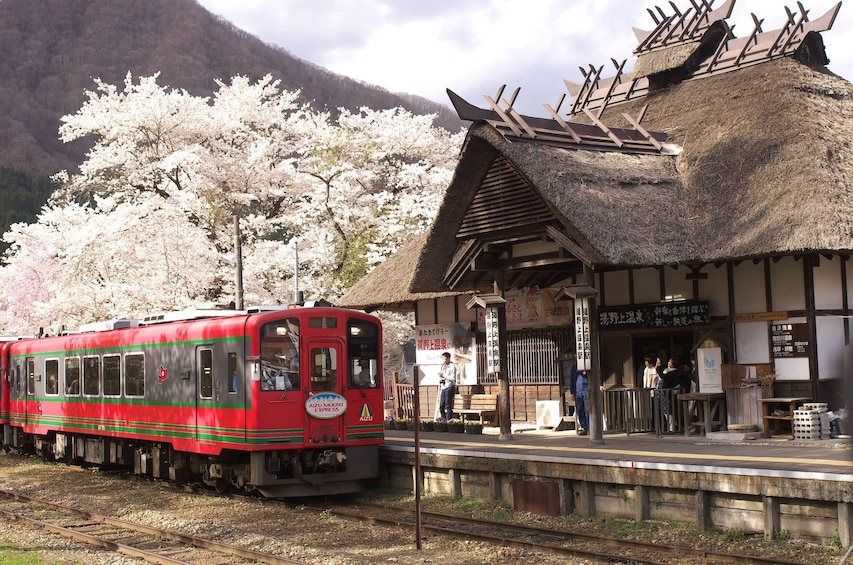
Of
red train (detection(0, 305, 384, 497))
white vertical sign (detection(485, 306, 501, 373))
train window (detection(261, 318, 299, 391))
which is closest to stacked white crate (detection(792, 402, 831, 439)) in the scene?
white vertical sign (detection(485, 306, 501, 373))

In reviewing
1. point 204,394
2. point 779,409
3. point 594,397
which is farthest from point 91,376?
point 779,409

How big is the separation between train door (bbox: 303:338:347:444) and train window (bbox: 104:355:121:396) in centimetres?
503

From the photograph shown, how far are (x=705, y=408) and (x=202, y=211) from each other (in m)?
17.5

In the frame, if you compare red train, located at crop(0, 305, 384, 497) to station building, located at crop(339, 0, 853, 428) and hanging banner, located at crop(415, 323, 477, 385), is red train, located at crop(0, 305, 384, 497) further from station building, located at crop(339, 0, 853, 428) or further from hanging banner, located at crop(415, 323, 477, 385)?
hanging banner, located at crop(415, 323, 477, 385)

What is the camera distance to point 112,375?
17.6 meters

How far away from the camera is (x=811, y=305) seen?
48.6 ft

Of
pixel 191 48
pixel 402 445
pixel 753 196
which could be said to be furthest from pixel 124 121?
pixel 191 48

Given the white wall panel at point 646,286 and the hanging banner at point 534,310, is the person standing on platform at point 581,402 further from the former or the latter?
the hanging banner at point 534,310

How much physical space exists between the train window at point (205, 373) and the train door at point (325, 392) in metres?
1.53

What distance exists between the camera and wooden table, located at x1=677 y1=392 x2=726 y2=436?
15055mm

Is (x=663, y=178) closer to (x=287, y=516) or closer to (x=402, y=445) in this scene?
(x=402, y=445)

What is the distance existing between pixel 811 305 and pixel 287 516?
27.4 ft

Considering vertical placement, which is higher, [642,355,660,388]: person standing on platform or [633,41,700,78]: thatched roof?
[633,41,700,78]: thatched roof

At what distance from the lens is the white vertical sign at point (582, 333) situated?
14.8 m
